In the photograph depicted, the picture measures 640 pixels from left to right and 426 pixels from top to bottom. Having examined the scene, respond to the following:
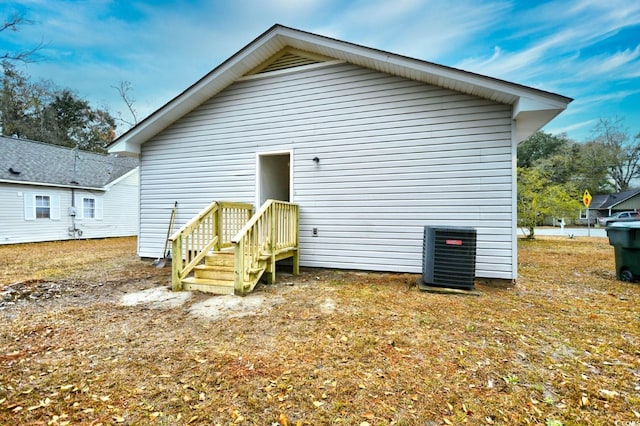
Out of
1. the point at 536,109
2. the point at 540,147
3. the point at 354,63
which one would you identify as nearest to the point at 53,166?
the point at 354,63

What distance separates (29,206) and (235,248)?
1351cm

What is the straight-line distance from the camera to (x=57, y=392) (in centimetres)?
209

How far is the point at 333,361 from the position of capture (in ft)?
8.21

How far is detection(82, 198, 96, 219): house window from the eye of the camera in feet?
45.8

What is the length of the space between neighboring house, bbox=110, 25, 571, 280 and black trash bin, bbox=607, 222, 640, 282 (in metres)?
2.10

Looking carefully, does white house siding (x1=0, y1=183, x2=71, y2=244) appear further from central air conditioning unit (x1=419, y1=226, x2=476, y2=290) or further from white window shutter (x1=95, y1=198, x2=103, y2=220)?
central air conditioning unit (x1=419, y1=226, x2=476, y2=290)

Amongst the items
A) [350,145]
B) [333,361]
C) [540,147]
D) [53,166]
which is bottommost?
[333,361]

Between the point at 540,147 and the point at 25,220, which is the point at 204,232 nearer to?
the point at 25,220

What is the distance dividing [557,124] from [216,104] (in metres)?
45.1

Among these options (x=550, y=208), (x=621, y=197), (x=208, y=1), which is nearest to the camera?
(x=208, y=1)

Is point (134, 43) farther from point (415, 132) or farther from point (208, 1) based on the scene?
point (415, 132)

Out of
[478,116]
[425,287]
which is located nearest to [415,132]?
[478,116]

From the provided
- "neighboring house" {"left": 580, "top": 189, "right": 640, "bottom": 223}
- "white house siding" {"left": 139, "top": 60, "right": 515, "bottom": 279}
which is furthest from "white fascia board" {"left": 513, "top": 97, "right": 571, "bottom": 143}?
"neighboring house" {"left": 580, "top": 189, "right": 640, "bottom": 223}

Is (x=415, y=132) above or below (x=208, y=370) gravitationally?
above
